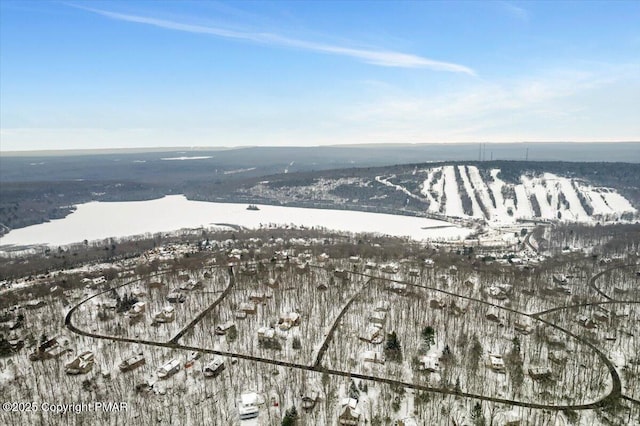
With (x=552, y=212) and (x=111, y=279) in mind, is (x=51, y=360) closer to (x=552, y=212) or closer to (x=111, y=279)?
(x=111, y=279)

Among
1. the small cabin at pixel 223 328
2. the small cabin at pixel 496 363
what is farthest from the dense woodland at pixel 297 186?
the small cabin at pixel 223 328

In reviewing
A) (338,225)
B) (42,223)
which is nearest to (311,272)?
(338,225)

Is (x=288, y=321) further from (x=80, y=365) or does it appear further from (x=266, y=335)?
(x=80, y=365)

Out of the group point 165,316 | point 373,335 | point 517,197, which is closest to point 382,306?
point 373,335

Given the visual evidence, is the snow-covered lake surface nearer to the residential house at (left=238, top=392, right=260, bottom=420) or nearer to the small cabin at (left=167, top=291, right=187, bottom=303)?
the small cabin at (left=167, top=291, right=187, bottom=303)

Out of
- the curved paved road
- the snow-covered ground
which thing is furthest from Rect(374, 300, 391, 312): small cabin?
the snow-covered ground
